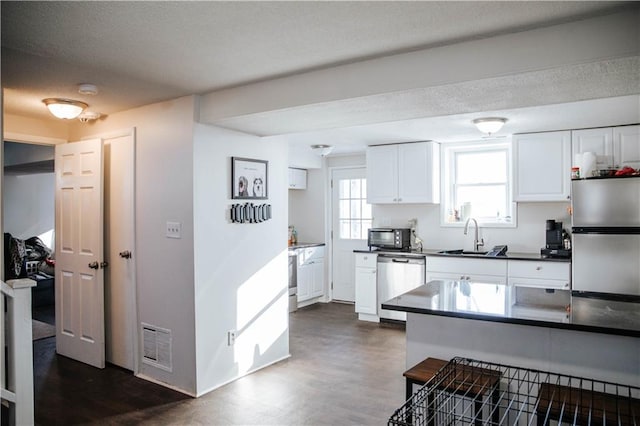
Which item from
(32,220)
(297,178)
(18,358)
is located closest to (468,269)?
(297,178)

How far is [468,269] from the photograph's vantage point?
4895 millimetres

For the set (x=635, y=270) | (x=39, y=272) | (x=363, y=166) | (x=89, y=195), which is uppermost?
(x=363, y=166)

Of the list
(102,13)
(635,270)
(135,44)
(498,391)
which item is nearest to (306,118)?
(135,44)

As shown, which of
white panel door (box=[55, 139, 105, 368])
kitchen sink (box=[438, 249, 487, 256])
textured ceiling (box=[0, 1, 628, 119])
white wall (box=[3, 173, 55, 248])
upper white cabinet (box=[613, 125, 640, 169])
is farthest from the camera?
white wall (box=[3, 173, 55, 248])

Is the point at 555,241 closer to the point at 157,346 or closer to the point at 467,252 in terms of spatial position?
the point at 467,252

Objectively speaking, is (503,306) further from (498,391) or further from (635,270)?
Answer: (635,270)

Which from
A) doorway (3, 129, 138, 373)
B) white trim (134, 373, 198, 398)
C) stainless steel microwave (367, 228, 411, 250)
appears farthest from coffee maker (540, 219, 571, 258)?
doorway (3, 129, 138, 373)

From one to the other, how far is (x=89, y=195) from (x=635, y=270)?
4824 millimetres

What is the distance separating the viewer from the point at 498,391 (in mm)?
2080

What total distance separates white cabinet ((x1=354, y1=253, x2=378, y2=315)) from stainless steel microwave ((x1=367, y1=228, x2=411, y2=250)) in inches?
9.8

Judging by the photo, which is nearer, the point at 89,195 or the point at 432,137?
the point at 89,195

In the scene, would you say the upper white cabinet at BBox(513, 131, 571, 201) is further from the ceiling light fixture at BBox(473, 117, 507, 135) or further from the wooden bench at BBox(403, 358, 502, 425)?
the wooden bench at BBox(403, 358, 502, 425)

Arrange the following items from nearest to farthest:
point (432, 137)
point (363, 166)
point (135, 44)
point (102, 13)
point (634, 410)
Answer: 1. point (634, 410)
2. point (102, 13)
3. point (135, 44)
4. point (432, 137)
5. point (363, 166)

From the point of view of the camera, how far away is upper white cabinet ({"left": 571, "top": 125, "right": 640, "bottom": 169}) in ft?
14.1
